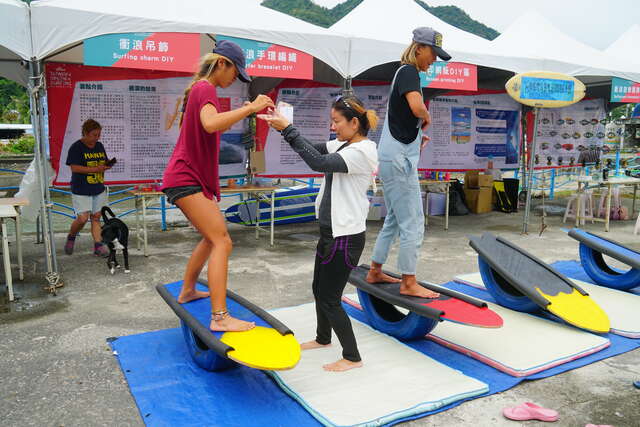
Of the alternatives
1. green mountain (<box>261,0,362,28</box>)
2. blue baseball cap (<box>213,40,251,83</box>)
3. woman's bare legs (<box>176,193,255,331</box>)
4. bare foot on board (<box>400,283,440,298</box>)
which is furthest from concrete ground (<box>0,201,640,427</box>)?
green mountain (<box>261,0,362,28</box>)

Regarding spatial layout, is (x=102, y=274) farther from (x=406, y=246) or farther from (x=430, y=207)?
(x=430, y=207)

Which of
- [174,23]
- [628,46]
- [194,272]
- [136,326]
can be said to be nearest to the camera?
[194,272]

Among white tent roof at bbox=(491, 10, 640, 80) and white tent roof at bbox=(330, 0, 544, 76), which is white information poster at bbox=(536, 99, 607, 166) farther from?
white tent roof at bbox=(330, 0, 544, 76)

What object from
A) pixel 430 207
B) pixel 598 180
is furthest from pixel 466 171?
pixel 598 180

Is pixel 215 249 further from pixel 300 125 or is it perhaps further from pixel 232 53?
pixel 300 125

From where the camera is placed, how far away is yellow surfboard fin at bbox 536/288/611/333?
13.0 feet

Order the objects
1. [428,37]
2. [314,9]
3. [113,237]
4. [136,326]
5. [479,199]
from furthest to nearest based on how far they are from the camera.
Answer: [314,9] → [479,199] → [113,237] → [136,326] → [428,37]

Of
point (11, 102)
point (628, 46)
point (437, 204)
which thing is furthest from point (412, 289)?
point (11, 102)

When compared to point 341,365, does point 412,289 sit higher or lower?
higher

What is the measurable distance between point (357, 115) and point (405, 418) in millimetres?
1685

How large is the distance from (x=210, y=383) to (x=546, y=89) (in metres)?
6.61

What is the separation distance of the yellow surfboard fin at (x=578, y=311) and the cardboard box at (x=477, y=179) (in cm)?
626

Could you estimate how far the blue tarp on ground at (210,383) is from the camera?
275 centimetres

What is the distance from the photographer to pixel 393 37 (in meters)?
7.02
